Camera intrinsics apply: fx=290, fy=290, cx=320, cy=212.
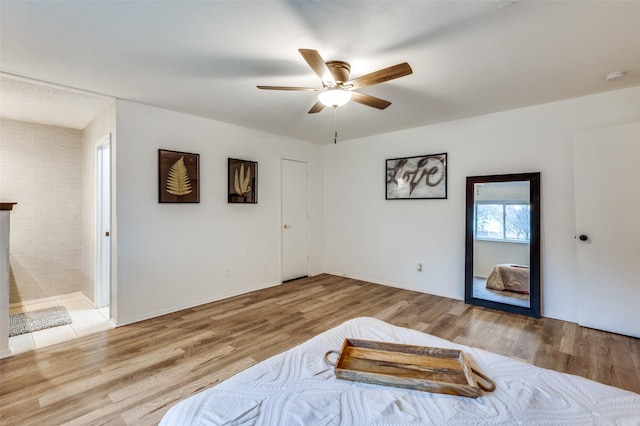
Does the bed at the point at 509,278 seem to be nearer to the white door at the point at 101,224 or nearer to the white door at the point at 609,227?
the white door at the point at 609,227

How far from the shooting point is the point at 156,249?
136 inches

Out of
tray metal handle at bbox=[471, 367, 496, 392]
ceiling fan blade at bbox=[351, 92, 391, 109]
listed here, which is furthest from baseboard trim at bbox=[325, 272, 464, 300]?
tray metal handle at bbox=[471, 367, 496, 392]

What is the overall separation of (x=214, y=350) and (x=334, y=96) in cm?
243

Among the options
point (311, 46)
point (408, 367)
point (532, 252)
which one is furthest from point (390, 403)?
point (532, 252)

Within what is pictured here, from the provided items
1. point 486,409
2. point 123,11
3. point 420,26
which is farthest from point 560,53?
point 123,11

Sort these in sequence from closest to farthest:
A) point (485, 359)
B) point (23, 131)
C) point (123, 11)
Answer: point (485, 359)
point (123, 11)
point (23, 131)

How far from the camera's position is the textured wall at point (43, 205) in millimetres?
3789

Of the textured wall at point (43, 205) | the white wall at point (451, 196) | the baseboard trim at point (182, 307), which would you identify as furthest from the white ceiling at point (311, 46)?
the baseboard trim at point (182, 307)

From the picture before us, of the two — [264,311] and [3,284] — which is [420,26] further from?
[3,284]

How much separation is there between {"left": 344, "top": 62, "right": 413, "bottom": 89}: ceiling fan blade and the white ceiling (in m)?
0.24

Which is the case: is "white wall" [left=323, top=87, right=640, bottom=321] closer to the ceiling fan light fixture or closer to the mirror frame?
the mirror frame

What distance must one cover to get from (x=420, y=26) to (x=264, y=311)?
3218mm

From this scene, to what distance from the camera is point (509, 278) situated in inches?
140

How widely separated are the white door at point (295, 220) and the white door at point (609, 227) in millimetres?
3748
